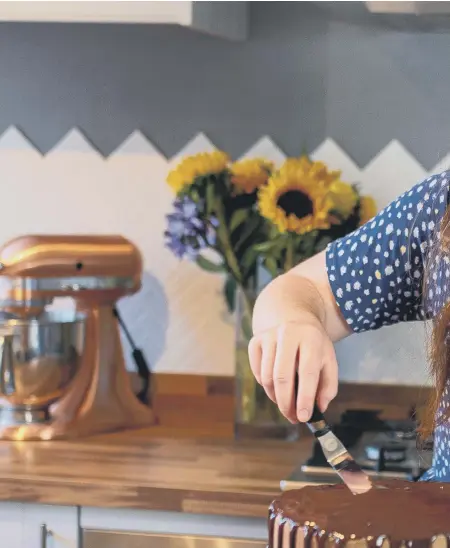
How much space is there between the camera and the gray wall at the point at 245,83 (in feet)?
5.74

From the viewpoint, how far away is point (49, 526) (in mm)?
1406

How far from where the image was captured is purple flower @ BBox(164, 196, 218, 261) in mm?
1647

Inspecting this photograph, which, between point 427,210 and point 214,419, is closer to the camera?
point 427,210

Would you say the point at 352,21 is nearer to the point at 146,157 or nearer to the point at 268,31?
the point at 268,31

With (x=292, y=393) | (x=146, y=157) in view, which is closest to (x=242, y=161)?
(x=146, y=157)

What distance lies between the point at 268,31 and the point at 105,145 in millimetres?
373

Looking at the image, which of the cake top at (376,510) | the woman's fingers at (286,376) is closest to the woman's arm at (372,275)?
the woman's fingers at (286,376)

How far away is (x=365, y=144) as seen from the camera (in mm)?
1771

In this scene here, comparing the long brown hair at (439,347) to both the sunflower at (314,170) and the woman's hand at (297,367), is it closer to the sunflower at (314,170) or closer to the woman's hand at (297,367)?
the woman's hand at (297,367)

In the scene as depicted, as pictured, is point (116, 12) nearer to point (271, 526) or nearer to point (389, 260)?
point (389, 260)

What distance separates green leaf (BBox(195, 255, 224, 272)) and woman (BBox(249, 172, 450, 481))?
1.65 feet

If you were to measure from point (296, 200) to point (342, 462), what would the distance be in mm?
789

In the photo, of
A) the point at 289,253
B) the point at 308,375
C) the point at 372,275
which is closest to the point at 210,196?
the point at 289,253

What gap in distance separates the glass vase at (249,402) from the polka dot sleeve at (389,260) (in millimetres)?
460
